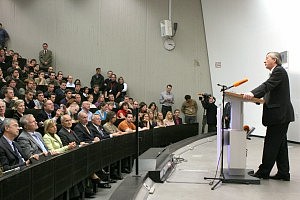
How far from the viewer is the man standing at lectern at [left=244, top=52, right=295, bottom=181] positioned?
3.67 m

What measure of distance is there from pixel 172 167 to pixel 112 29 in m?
8.17

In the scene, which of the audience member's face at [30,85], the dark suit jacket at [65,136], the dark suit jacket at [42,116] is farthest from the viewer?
the audience member's face at [30,85]

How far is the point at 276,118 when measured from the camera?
366 centimetres

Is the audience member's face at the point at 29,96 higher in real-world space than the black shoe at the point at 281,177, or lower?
higher

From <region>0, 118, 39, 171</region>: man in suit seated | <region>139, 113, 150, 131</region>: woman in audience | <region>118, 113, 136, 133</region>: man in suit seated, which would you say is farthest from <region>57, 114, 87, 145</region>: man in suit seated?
<region>139, 113, 150, 131</region>: woman in audience

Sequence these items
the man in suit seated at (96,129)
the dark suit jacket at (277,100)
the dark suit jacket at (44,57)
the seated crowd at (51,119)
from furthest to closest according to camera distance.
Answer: the dark suit jacket at (44,57) < the man in suit seated at (96,129) < the dark suit jacket at (277,100) < the seated crowd at (51,119)

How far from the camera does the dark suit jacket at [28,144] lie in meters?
3.42

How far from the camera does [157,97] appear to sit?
12016 millimetres

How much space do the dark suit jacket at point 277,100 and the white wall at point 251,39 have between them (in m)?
4.94

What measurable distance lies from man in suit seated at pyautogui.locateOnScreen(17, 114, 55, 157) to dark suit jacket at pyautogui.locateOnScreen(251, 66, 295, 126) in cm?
201

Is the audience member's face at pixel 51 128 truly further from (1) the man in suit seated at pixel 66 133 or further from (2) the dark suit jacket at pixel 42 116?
(2) the dark suit jacket at pixel 42 116

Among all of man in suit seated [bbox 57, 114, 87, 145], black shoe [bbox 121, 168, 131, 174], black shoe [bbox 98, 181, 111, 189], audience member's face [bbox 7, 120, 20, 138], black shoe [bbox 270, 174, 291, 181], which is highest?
audience member's face [bbox 7, 120, 20, 138]

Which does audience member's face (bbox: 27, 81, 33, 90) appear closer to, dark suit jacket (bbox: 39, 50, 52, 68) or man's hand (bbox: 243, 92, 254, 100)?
dark suit jacket (bbox: 39, 50, 52, 68)

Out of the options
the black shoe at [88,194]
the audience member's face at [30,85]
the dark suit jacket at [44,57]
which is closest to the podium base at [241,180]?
the black shoe at [88,194]
